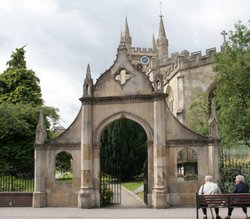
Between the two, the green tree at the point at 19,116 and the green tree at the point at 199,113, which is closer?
the green tree at the point at 199,113

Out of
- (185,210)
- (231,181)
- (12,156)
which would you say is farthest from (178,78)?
(185,210)

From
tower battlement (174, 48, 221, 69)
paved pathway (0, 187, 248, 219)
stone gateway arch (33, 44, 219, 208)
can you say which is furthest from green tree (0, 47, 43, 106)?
paved pathway (0, 187, 248, 219)

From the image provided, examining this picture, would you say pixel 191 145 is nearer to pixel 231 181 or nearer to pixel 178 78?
pixel 231 181

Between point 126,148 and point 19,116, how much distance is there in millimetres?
10001

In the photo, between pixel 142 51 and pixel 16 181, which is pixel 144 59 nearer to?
pixel 142 51

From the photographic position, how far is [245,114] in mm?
23328

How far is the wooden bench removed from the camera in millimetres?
12609

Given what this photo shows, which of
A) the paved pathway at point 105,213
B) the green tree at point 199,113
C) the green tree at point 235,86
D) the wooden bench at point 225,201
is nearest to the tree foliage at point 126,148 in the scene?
the green tree at point 199,113

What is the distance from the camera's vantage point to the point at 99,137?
1845cm

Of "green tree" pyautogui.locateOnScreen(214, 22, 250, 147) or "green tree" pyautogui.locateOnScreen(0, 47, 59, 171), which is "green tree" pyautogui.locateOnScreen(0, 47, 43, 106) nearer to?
"green tree" pyautogui.locateOnScreen(0, 47, 59, 171)

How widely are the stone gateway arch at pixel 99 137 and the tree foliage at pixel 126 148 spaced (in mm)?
17815

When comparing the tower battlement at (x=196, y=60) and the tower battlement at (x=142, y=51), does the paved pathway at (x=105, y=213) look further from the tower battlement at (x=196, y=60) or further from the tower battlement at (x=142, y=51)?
the tower battlement at (x=142, y=51)

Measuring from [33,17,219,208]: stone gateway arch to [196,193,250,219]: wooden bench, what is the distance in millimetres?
4728

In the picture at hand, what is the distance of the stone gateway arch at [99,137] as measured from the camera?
17.7m
